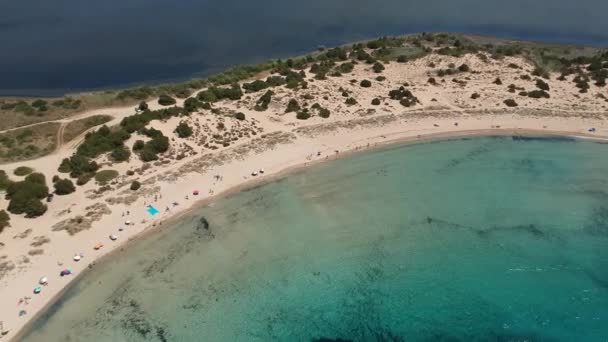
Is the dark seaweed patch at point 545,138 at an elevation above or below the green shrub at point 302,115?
below

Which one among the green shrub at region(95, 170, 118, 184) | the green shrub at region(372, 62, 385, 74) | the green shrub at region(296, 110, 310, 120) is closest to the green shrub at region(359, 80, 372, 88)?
the green shrub at region(372, 62, 385, 74)

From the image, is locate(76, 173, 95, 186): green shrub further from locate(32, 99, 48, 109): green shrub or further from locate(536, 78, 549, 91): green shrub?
locate(536, 78, 549, 91): green shrub

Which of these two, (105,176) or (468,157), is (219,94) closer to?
(105,176)

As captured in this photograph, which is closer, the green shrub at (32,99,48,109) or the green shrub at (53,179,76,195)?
the green shrub at (53,179,76,195)

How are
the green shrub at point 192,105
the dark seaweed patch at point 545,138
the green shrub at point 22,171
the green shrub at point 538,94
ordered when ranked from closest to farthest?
the green shrub at point 22,171 < the dark seaweed patch at point 545,138 < the green shrub at point 192,105 < the green shrub at point 538,94

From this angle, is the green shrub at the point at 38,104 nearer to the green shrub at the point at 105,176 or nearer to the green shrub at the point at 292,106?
the green shrub at the point at 105,176

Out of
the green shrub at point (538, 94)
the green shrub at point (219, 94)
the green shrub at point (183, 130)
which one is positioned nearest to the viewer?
the green shrub at point (183, 130)

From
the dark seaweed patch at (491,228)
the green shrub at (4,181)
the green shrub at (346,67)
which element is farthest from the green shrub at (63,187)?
the green shrub at (346,67)
